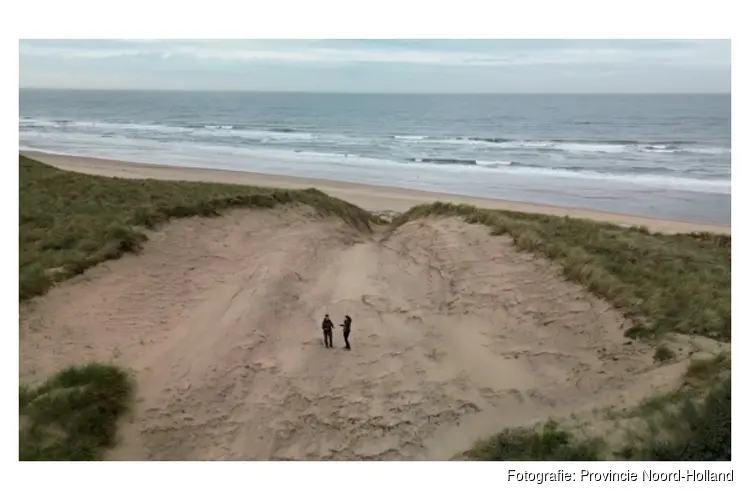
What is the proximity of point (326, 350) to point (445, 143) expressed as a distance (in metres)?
22.7

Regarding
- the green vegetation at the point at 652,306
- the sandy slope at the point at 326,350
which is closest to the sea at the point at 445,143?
the green vegetation at the point at 652,306

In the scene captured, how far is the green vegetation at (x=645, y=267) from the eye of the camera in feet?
21.0

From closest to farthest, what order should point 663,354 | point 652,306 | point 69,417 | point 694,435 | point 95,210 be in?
point 694,435 → point 69,417 → point 663,354 → point 652,306 → point 95,210

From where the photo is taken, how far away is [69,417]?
4934 mm

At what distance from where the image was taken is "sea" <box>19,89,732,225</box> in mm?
14609

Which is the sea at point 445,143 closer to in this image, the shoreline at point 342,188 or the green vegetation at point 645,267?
the shoreline at point 342,188

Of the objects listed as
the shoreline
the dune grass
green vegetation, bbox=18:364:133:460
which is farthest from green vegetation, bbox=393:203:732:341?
green vegetation, bbox=18:364:133:460

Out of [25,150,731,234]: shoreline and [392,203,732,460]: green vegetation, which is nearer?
[392,203,732,460]: green vegetation

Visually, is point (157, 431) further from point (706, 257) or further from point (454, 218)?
point (706, 257)

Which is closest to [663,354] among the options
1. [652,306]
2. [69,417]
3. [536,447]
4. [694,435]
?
[652,306]

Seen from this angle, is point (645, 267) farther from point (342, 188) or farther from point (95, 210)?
point (342, 188)

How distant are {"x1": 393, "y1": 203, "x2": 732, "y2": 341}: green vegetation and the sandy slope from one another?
318mm

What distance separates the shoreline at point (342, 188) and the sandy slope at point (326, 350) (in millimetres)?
6263

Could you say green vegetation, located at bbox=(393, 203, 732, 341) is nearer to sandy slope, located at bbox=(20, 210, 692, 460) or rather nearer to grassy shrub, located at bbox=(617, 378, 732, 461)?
sandy slope, located at bbox=(20, 210, 692, 460)
